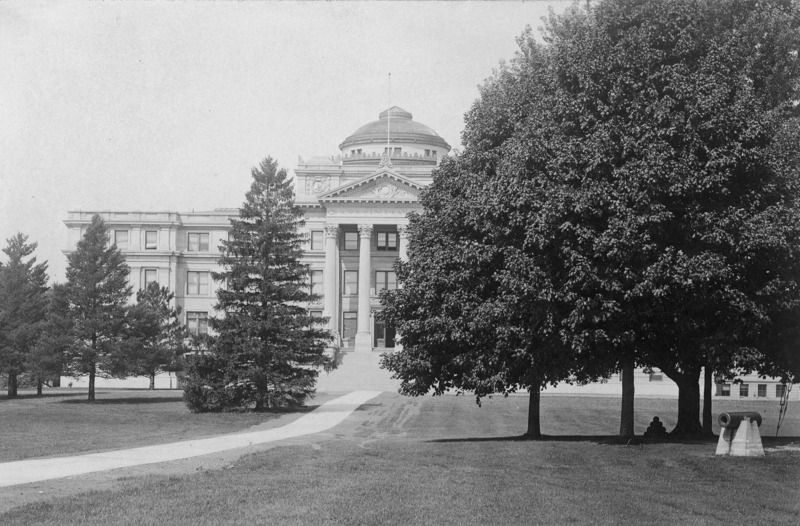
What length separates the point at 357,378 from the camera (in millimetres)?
62188

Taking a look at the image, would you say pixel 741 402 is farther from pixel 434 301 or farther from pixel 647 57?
pixel 647 57

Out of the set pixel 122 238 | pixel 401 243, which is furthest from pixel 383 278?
pixel 122 238

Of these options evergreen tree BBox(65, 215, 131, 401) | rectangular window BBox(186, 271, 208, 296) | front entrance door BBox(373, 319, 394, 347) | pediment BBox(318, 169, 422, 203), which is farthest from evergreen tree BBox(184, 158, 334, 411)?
rectangular window BBox(186, 271, 208, 296)

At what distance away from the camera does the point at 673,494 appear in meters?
15.4

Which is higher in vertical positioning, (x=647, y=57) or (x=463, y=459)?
(x=647, y=57)

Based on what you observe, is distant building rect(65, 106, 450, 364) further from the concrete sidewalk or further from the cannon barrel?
Answer: the cannon barrel

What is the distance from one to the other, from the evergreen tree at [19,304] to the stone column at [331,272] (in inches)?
1029

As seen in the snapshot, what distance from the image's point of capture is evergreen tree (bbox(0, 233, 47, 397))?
171 feet

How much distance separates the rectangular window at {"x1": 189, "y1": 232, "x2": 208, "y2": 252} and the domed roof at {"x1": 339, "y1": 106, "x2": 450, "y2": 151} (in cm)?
2178

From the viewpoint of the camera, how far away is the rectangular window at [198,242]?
8400cm

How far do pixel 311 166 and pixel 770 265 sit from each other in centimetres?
6665

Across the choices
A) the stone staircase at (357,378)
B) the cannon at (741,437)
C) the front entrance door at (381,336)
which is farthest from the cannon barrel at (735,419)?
the front entrance door at (381,336)

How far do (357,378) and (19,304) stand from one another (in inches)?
823

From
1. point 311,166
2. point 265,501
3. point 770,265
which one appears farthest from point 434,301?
point 311,166
